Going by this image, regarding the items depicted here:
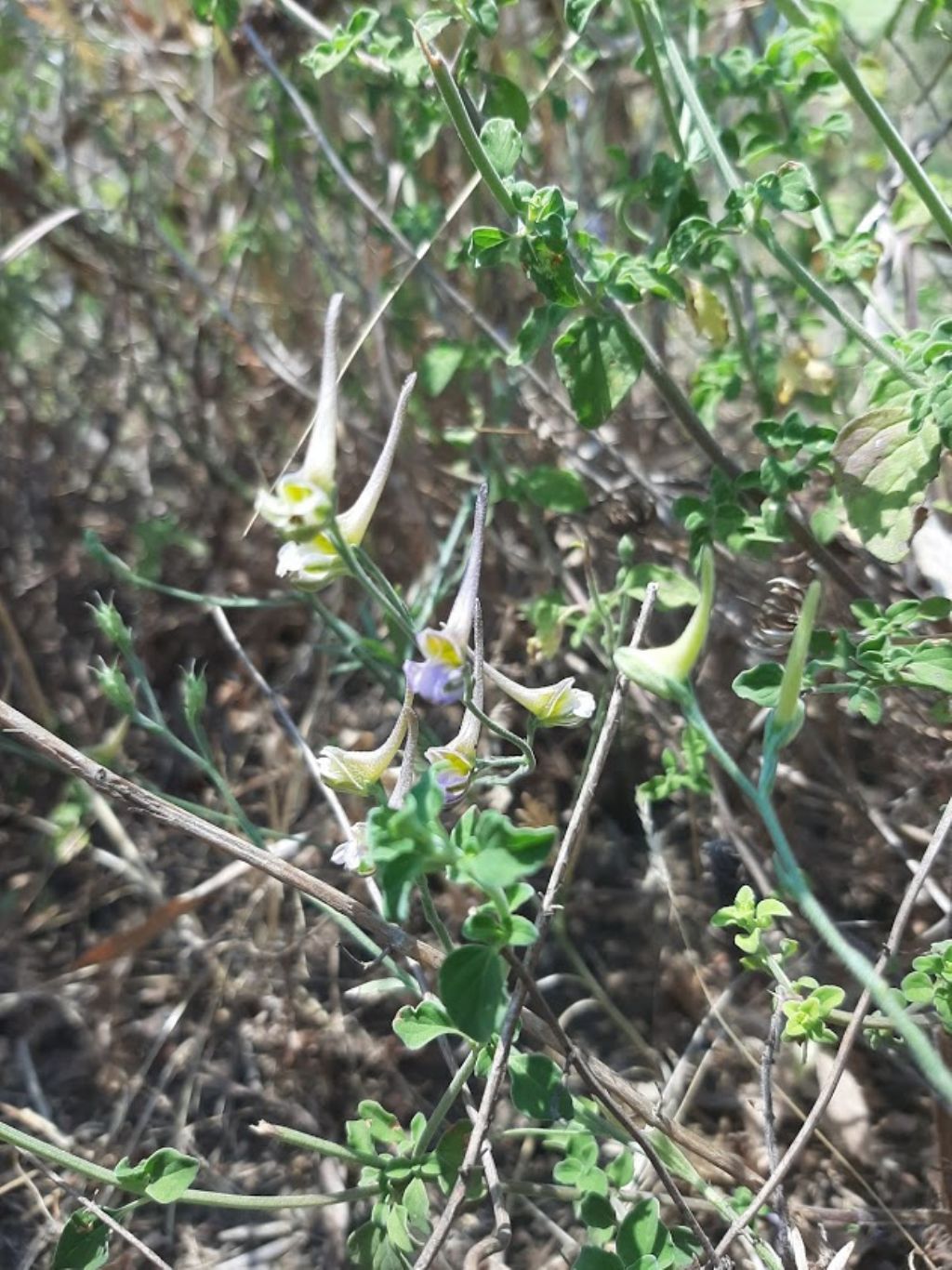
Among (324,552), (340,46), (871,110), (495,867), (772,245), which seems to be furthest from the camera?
(340,46)

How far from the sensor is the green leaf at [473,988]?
1.01m

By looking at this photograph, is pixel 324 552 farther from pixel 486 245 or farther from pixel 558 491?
pixel 558 491

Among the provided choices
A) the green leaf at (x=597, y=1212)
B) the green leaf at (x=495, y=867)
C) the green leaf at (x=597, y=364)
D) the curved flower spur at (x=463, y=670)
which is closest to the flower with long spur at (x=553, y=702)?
the curved flower spur at (x=463, y=670)

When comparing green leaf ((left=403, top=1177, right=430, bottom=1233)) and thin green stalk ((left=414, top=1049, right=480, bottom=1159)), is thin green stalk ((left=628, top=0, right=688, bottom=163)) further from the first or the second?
green leaf ((left=403, top=1177, right=430, bottom=1233))

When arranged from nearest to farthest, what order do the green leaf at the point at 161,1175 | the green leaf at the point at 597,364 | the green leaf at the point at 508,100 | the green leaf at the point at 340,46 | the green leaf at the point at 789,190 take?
the green leaf at the point at 161,1175 → the green leaf at the point at 789,190 → the green leaf at the point at 597,364 → the green leaf at the point at 340,46 → the green leaf at the point at 508,100

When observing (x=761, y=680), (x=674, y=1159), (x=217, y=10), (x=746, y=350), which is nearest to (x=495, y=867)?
(x=761, y=680)

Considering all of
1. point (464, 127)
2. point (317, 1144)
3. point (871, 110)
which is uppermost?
point (464, 127)

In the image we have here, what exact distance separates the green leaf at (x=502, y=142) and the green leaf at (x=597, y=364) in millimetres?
221

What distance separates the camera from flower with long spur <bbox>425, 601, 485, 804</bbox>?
1.11 meters

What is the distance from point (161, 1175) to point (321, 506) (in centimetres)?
81

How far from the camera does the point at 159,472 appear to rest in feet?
9.66

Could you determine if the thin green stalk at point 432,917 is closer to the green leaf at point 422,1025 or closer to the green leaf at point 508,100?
the green leaf at point 422,1025

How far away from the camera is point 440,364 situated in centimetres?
203

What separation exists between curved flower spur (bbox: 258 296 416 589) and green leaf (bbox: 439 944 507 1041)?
359 millimetres
